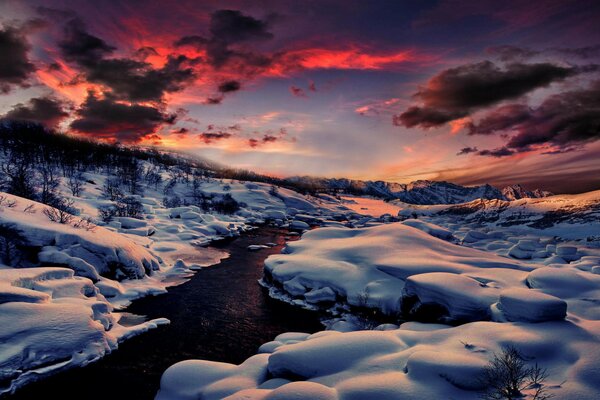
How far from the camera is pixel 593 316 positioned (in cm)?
1316

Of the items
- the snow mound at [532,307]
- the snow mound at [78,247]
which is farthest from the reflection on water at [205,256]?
the snow mound at [532,307]

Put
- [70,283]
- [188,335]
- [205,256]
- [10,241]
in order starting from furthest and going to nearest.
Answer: [205,256] < [10,241] < [70,283] < [188,335]

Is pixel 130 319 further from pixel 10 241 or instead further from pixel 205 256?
pixel 205 256

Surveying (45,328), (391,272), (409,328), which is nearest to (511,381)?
(409,328)

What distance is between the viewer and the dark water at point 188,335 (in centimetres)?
1115

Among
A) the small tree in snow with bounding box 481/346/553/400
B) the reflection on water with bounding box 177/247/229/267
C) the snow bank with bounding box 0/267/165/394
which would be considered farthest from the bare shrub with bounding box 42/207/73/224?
the small tree in snow with bounding box 481/346/553/400

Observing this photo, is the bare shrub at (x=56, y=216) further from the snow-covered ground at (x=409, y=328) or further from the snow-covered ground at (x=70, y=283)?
the snow-covered ground at (x=409, y=328)

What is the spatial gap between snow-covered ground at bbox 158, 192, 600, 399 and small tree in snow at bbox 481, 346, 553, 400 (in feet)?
0.73

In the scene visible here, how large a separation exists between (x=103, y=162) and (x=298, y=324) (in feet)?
379

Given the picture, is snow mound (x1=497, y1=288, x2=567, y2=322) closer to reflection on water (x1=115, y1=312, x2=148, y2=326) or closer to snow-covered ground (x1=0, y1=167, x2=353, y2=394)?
snow-covered ground (x1=0, y1=167, x2=353, y2=394)

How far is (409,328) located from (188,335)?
11.1 meters

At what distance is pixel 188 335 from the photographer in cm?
1566

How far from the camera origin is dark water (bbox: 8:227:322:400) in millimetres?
11148

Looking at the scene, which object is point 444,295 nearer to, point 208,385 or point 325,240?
point 208,385
